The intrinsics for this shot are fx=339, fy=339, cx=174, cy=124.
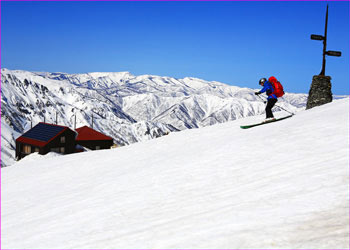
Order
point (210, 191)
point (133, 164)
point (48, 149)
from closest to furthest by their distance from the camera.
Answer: point (210, 191) → point (133, 164) → point (48, 149)

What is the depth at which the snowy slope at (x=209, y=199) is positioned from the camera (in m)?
6.01

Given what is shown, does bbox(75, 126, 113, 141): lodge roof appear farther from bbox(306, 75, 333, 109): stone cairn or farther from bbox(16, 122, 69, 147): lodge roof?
bbox(306, 75, 333, 109): stone cairn

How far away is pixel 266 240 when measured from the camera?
18.1 feet

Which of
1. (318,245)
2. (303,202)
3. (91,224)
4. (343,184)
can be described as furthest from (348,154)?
(91,224)

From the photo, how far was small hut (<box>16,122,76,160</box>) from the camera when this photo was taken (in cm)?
5869

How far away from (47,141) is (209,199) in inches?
2163

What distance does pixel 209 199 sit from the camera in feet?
26.5

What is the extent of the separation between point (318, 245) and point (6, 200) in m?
11.2

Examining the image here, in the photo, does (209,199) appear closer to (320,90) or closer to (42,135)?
(320,90)

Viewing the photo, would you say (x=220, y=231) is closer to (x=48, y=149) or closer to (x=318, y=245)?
(x=318, y=245)

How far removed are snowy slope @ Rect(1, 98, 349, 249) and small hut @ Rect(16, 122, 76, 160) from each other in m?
46.5

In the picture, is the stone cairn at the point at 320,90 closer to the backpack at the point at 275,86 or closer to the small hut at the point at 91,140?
the backpack at the point at 275,86

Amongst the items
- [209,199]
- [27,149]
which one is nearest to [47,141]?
[27,149]

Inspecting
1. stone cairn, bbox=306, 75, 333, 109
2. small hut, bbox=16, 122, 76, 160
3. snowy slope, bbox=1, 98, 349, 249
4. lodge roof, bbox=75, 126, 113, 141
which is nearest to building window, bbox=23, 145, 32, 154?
small hut, bbox=16, 122, 76, 160
